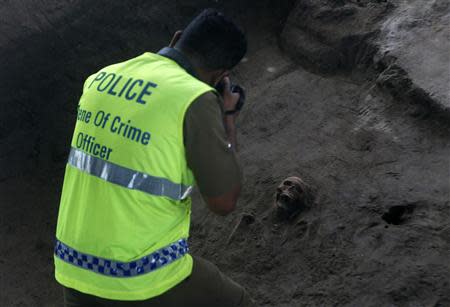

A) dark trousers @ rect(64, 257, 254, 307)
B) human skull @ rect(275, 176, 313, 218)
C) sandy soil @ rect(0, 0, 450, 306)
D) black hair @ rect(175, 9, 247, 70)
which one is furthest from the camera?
human skull @ rect(275, 176, 313, 218)

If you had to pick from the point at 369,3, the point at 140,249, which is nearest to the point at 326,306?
the point at 140,249

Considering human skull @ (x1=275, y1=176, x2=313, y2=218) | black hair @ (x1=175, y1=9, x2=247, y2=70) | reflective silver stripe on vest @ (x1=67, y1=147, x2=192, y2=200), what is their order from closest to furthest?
reflective silver stripe on vest @ (x1=67, y1=147, x2=192, y2=200) → black hair @ (x1=175, y1=9, x2=247, y2=70) → human skull @ (x1=275, y1=176, x2=313, y2=218)

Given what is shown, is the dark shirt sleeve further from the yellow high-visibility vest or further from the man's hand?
the man's hand

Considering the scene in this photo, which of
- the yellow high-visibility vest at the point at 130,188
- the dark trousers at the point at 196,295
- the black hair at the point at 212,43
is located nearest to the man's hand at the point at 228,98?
the black hair at the point at 212,43

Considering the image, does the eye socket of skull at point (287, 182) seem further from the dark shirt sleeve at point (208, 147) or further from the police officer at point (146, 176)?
the dark shirt sleeve at point (208, 147)

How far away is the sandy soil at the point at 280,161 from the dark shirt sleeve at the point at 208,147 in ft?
4.41

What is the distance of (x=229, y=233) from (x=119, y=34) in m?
2.41

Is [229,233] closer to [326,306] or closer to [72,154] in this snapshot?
[326,306]

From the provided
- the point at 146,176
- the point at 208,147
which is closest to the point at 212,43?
the point at 208,147

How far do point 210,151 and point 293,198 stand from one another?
1.68 m

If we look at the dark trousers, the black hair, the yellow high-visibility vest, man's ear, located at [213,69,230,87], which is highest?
the black hair

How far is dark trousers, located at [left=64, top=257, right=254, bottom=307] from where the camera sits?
2.28 metres

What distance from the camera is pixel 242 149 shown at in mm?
4691

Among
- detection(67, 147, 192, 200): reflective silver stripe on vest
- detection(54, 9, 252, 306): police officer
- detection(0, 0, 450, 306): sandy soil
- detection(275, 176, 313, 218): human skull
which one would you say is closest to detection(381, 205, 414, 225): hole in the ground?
detection(0, 0, 450, 306): sandy soil
